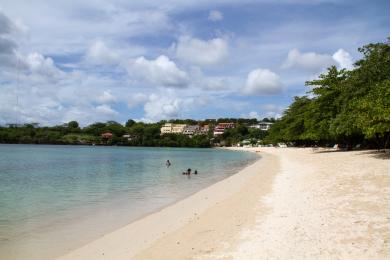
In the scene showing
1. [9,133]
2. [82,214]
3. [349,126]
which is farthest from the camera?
[9,133]

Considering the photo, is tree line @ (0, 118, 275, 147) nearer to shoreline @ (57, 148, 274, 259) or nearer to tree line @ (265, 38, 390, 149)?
tree line @ (265, 38, 390, 149)

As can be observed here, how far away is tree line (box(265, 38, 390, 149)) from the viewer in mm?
26391

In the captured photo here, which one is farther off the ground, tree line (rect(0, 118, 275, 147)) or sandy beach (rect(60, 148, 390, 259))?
tree line (rect(0, 118, 275, 147))

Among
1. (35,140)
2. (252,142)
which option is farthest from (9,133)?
(252,142)

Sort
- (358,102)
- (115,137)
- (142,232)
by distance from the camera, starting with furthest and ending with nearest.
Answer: (115,137) → (358,102) → (142,232)

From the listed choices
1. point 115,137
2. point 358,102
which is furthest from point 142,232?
point 115,137

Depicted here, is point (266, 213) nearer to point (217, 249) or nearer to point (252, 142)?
point (217, 249)

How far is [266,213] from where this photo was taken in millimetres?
12320

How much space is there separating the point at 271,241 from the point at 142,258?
271cm

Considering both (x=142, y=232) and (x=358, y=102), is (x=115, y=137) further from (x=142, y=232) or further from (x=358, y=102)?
(x=142, y=232)

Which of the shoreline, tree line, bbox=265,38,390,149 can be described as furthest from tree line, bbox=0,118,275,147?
the shoreline

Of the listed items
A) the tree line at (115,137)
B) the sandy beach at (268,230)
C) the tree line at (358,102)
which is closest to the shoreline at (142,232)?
the sandy beach at (268,230)

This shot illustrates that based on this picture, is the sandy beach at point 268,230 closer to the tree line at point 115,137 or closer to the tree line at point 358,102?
the tree line at point 358,102

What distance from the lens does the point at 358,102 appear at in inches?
1200
